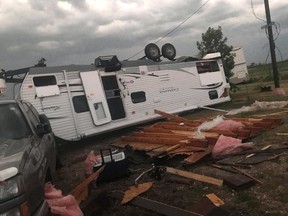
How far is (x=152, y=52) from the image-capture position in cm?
1630

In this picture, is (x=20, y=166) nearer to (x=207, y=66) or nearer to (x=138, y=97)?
(x=138, y=97)

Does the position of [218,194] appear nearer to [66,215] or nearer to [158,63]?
[66,215]

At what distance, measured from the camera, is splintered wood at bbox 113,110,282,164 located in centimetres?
868

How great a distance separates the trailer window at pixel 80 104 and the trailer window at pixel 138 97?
87.3 inches

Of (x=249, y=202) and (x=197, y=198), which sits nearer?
(x=249, y=202)

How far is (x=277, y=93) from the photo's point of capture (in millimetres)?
20891

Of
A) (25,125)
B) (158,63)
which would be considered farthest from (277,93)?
(25,125)

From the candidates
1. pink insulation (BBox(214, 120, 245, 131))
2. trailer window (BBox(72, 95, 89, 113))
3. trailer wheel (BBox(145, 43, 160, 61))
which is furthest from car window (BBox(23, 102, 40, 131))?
trailer wheel (BBox(145, 43, 160, 61))

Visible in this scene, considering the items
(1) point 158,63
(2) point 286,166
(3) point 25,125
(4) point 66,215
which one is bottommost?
(2) point 286,166

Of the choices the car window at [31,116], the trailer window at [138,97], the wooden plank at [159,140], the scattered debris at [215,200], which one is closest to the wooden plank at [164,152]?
the wooden plank at [159,140]

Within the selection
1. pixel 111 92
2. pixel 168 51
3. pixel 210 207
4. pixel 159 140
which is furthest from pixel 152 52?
pixel 210 207

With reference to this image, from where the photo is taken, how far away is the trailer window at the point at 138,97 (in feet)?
47.8

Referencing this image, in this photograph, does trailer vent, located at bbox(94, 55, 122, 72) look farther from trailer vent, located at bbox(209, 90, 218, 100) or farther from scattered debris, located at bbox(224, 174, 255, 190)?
scattered debris, located at bbox(224, 174, 255, 190)

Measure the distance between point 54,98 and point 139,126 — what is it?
4212 millimetres
